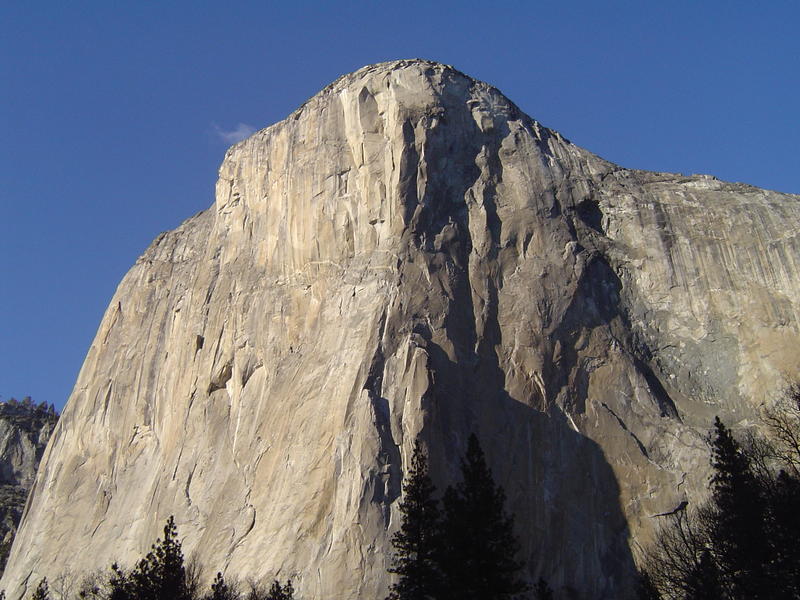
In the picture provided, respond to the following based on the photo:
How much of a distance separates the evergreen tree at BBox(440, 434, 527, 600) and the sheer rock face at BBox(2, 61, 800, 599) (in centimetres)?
850

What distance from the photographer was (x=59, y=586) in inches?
1916

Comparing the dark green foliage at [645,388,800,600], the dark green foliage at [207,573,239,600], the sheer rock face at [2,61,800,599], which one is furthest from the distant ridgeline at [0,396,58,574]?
the dark green foliage at [645,388,800,600]

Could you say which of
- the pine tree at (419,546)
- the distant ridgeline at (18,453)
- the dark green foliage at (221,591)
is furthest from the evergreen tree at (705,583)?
the distant ridgeline at (18,453)

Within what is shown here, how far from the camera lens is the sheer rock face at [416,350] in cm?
3959

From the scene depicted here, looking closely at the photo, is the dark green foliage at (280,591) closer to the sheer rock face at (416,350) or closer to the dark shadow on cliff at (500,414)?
the sheer rock face at (416,350)

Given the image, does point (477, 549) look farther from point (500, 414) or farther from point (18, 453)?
point (18, 453)

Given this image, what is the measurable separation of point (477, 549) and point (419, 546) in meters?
2.42

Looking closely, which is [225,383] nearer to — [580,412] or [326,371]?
[326,371]

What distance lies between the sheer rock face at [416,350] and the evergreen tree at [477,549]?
8499mm

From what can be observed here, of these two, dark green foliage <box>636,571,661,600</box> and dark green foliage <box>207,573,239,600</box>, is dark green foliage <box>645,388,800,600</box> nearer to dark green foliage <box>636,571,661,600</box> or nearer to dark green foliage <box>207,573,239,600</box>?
dark green foliage <box>636,571,661,600</box>

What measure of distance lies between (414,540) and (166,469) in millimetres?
23828

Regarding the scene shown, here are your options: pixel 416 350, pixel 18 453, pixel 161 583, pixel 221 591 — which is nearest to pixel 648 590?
pixel 416 350

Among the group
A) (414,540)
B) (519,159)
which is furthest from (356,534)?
(519,159)

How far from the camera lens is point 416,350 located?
4141cm
